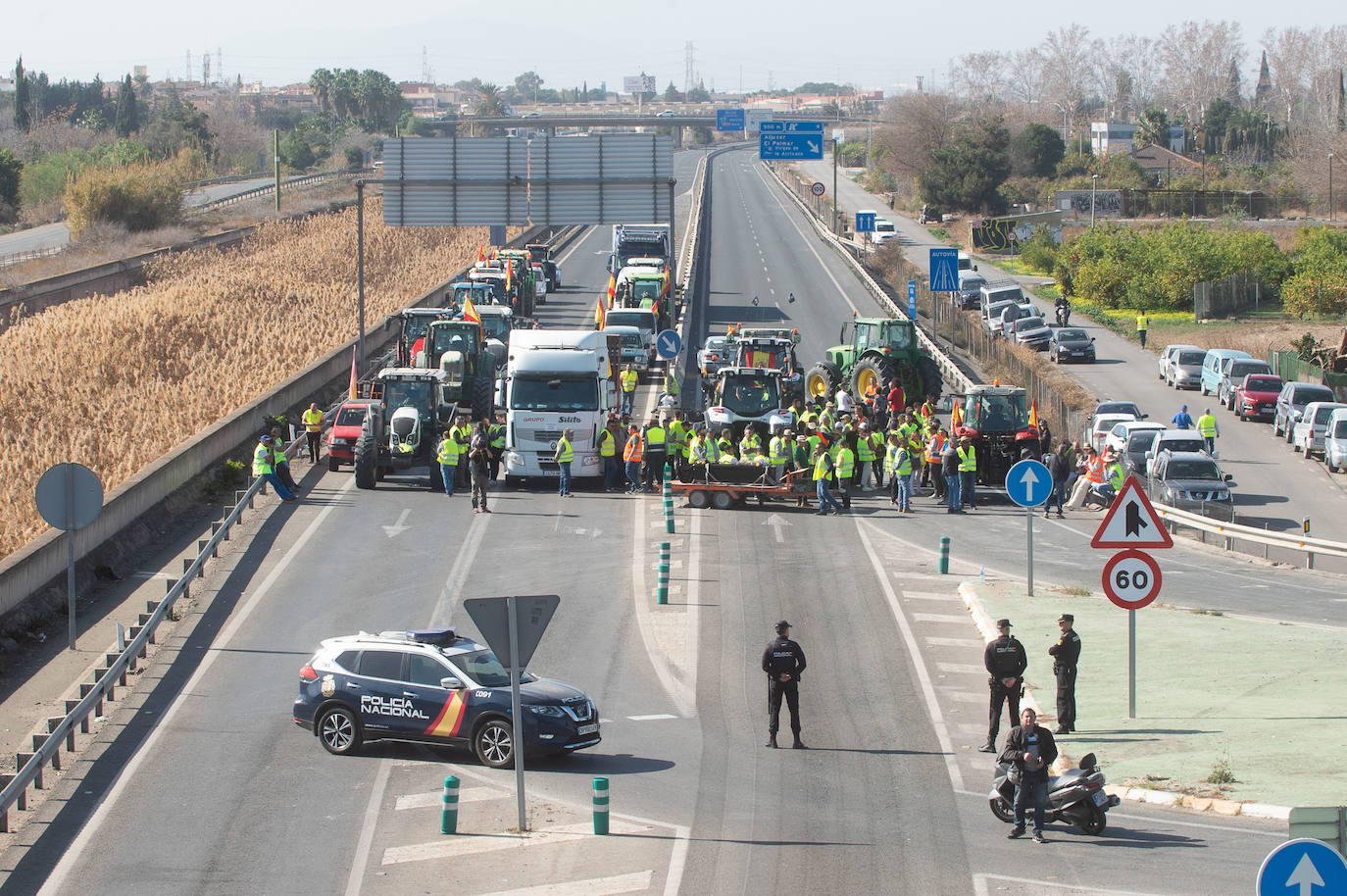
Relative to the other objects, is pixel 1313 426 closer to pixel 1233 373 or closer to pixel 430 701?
pixel 1233 373

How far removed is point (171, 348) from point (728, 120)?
195 feet

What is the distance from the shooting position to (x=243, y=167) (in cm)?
15150

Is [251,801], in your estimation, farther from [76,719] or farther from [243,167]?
[243,167]

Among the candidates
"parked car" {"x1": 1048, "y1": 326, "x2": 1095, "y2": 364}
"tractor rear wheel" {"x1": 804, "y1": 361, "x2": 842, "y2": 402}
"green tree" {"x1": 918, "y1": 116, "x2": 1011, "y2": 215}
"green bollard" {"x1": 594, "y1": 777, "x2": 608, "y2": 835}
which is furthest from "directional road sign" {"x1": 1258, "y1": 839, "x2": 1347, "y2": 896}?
"green tree" {"x1": 918, "y1": 116, "x2": 1011, "y2": 215}

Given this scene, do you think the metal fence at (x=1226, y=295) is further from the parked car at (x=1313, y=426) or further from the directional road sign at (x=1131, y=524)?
the directional road sign at (x=1131, y=524)

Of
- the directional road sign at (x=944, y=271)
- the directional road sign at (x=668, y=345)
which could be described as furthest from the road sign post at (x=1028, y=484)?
the directional road sign at (x=944, y=271)

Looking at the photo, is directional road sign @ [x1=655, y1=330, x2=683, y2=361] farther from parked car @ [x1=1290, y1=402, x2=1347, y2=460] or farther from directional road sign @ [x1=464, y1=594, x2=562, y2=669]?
directional road sign @ [x1=464, y1=594, x2=562, y2=669]

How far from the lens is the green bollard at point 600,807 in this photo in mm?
13211

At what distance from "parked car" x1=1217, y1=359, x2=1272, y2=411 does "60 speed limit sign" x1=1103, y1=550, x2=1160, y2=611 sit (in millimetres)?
34535

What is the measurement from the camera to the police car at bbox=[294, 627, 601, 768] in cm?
1572

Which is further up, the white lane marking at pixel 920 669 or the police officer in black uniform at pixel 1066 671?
the police officer in black uniform at pixel 1066 671

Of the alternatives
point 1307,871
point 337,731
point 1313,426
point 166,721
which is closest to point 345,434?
point 166,721

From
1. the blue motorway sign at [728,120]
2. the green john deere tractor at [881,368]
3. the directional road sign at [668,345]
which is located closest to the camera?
the green john deere tractor at [881,368]

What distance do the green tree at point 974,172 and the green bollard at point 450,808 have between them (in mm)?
96062
